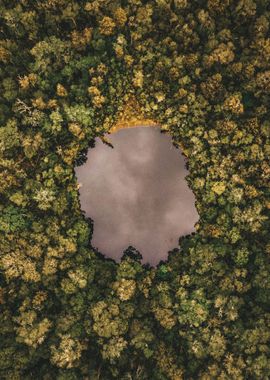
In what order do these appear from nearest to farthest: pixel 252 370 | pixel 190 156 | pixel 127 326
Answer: pixel 252 370
pixel 127 326
pixel 190 156

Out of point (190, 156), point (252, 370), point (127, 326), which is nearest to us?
point (252, 370)

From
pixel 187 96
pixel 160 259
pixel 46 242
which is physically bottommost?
pixel 46 242

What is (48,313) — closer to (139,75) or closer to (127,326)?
(127,326)

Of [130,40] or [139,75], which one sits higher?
[130,40]

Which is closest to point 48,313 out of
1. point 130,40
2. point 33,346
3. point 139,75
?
point 33,346

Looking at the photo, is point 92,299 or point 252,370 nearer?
point 252,370

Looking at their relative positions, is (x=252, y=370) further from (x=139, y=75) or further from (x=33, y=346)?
(x=139, y=75)
